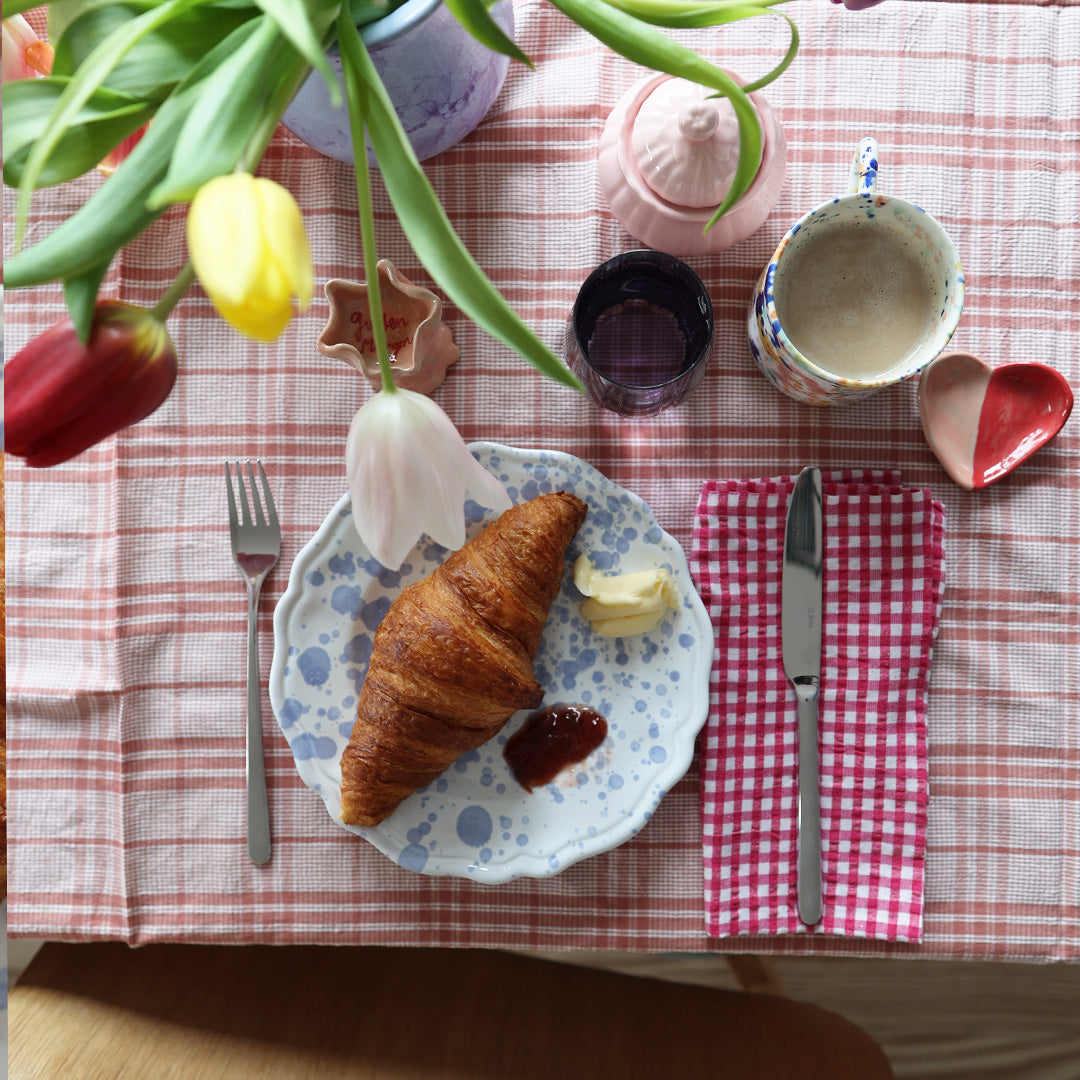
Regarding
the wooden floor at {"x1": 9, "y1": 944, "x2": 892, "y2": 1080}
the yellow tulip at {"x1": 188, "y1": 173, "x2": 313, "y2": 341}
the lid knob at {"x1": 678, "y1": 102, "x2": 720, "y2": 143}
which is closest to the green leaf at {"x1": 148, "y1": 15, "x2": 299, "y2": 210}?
the yellow tulip at {"x1": 188, "y1": 173, "x2": 313, "y2": 341}

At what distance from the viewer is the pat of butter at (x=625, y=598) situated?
2.80 feet

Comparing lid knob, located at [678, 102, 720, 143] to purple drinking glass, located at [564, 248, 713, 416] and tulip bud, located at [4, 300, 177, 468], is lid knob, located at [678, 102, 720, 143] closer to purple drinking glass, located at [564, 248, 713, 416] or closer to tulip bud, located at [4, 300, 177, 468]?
purple drinking glass, located at [564, 248, 713, 416]

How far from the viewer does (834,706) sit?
→ 914mm

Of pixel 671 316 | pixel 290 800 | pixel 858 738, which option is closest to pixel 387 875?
pixel 290 800

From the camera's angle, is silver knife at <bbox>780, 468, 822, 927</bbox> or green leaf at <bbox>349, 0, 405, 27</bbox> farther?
silver knife at <bbox>780, 468, 822, 927</bbox>

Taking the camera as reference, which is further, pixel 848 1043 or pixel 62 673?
pixel 848 1043

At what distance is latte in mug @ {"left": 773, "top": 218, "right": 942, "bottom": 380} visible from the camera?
2.64 ft

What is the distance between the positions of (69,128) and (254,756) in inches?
24.1

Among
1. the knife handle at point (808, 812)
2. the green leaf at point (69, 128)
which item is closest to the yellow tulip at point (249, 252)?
the green leaf at point (69, 128)

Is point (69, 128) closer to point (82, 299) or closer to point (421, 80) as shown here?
point (82, 299)

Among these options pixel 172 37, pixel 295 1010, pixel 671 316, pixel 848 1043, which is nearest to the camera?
pixel 172 37

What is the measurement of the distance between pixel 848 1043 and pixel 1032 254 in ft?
3.42

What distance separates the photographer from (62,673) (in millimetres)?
931

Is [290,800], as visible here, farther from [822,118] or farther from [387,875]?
[822,118]
